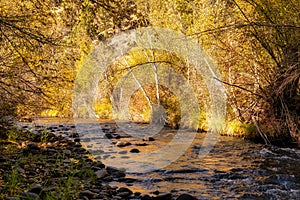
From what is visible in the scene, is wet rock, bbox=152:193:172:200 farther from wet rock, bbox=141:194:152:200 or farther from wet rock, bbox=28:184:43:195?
wet rock, bbox=28:184:43:195

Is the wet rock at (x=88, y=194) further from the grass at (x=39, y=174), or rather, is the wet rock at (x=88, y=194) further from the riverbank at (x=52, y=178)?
the grass at (x=39, y=174)

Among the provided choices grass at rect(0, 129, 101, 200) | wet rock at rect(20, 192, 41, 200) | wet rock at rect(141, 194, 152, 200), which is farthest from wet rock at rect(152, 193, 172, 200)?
wet rock at rect(20, 192, 41, 200)

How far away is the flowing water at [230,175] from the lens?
292 inches

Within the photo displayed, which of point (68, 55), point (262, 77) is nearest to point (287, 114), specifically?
point (262, 77)

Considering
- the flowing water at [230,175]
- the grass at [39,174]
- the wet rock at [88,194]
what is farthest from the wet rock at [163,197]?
the grass at [39,174]

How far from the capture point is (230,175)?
28.8ft

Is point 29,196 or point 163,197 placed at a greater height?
point 29,196

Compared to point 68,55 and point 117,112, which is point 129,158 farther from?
point 117,112

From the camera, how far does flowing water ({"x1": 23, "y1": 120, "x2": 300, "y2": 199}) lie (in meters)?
7.42

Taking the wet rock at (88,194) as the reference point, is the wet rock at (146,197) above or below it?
below

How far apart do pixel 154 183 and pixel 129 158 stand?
128 inches

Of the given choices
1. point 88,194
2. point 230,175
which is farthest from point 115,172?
point 230,175

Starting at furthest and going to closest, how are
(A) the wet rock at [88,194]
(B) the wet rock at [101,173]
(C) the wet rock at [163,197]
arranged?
1. (B) the wet rock at [101,173]
2. (C) the wet rock at [163,197]
3. (A) the wet rock at [88,194]

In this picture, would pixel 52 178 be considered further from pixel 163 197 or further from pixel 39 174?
pixel 163 197
